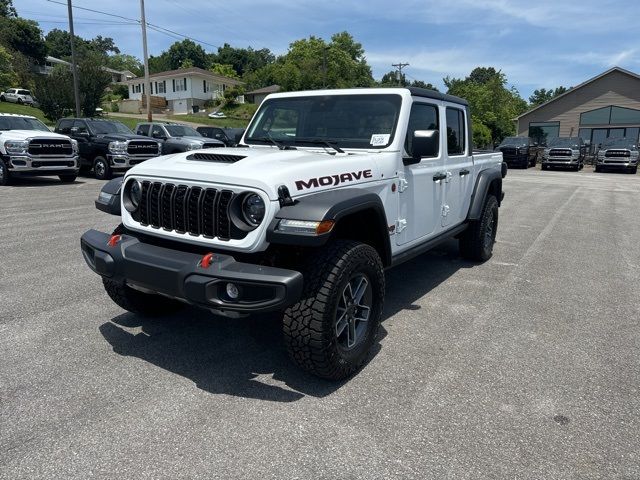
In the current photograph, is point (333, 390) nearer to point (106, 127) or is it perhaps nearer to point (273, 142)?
point (273, 142)

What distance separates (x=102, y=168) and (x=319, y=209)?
1426 cm

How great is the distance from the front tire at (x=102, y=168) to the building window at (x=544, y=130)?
33.2 m

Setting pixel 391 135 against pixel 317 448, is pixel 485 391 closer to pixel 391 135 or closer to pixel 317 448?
pixel 317 448

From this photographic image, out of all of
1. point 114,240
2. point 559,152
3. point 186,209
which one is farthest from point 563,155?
point 114,240

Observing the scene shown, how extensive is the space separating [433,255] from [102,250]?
14.9 feet

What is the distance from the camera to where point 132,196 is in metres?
3.58

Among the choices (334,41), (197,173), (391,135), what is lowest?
(197,173)

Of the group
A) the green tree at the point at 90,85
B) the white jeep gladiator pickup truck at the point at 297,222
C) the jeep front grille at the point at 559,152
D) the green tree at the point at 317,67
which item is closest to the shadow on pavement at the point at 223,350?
the white jeep gladiator pickup truck at the point at 297,222

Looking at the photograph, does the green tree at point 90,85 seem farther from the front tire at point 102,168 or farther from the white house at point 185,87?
the white house at point 185,87

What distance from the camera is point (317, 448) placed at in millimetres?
2551

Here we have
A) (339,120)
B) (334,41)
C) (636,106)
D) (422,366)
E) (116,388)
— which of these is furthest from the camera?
(334,41)

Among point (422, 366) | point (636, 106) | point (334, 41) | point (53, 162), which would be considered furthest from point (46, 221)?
point (334, 41)

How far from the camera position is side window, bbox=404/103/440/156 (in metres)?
4.09

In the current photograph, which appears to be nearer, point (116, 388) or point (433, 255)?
point (116, 388)
